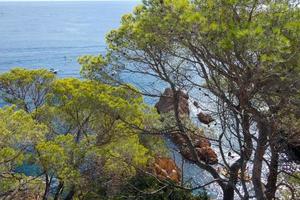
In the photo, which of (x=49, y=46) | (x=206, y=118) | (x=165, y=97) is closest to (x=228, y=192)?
(x=165, y=97)

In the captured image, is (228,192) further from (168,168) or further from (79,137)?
(168,168)

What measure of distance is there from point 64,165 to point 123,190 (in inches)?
79.9

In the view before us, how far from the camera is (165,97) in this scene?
33.1ft

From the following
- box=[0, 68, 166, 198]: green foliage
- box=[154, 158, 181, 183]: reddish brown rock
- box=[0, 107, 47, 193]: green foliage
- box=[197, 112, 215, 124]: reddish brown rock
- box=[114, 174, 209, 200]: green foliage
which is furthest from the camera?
box=[154, 158, 181, 183]: reddish brown rock

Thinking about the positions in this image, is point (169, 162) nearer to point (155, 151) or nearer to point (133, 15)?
point (155, 151)


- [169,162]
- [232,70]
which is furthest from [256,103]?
[169,162]

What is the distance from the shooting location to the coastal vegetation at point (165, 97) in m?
6.73

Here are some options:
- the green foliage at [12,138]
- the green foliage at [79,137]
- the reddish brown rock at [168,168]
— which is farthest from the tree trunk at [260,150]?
the reddish brown rock at [168,168]

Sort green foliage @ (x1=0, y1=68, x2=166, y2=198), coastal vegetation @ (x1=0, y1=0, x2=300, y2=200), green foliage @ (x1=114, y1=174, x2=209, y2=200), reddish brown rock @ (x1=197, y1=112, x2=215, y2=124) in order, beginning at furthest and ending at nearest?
green foliage @ (x1=114, y1=174, x2=209, y2=200)
reddish brown rock @ (x1=197, y1=112, x2=215, y2=124)
green foliage @ (x1=0, y1=68, x2=166, y2=198)
coastal vegetation @ (x1=0, y1=0, x2=300, y2=200)

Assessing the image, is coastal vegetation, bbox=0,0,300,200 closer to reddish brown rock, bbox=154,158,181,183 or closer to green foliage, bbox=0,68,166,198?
green foliage, bbox=0,68,166,198

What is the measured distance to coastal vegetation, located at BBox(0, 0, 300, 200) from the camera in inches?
265

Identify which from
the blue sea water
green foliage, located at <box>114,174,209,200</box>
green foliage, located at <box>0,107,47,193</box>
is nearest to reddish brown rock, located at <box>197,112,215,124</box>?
green foliage, located at <box>114,174,209,200</box>

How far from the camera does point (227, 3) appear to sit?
673cm

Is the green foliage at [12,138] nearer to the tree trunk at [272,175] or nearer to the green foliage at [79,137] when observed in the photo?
the green foliage at [79,137]
